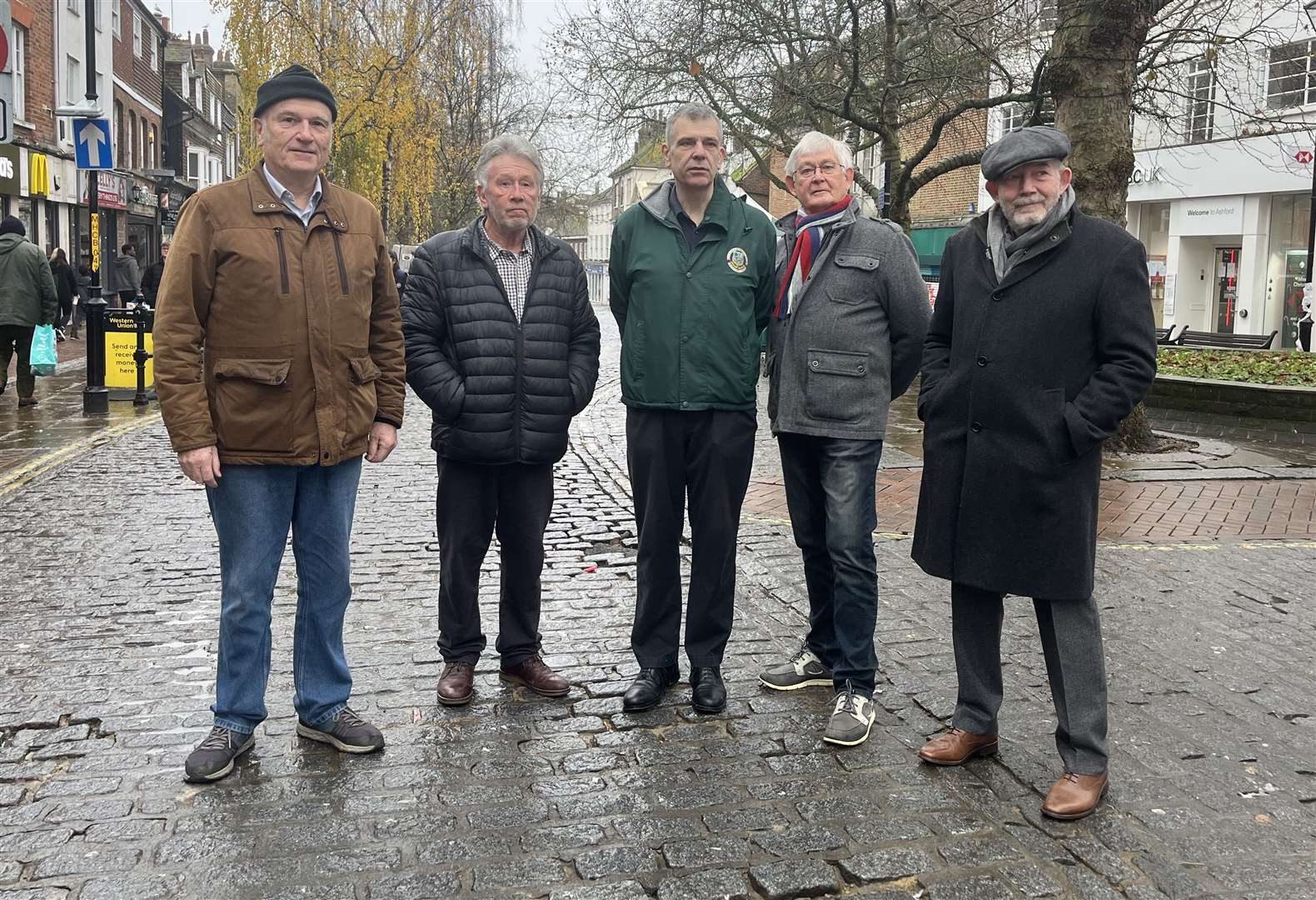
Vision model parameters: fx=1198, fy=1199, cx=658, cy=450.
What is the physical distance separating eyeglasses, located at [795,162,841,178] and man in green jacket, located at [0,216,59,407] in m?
11.2

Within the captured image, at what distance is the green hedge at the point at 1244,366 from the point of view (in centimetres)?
1498

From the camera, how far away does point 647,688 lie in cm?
458

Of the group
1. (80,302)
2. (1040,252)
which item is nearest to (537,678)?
(1040,252)

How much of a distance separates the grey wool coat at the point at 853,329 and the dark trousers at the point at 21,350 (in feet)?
38.2

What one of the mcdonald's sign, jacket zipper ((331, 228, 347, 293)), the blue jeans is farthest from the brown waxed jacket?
the mcdonald's sign

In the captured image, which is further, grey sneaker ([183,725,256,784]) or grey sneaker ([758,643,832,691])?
grey sneaker ([758,643,832,691])

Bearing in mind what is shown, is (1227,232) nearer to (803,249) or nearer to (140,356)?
(140,356)

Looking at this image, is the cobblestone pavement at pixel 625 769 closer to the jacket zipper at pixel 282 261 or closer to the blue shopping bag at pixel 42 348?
the jacket zipper at pixel 282 261

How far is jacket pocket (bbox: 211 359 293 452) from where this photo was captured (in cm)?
384

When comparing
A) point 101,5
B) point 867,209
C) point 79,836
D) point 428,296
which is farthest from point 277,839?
point 101,5

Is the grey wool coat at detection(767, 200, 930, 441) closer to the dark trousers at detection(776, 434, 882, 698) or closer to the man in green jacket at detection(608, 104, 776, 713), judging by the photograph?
the dark trousers at detection(776, 434, 882, 698)

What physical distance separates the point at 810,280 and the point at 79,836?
118 inches

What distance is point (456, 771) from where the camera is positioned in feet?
12.9

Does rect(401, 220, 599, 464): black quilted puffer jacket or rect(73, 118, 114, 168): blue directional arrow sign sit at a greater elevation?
rect(73, 118, 114, 168): blue directional arrow sign
